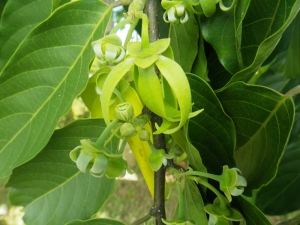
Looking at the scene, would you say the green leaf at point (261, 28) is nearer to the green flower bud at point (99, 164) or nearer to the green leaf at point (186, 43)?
the green leaf at point (186, 43)

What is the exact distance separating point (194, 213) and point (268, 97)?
0.17 metres

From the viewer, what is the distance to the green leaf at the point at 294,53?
2.19 feet

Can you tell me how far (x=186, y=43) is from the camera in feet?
1.62

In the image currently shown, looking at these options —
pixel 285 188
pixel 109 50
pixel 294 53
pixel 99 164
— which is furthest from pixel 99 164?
pixel 285 188

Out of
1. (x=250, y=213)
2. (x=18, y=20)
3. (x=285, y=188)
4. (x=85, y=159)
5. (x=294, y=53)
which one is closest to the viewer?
(x=85, y=159)

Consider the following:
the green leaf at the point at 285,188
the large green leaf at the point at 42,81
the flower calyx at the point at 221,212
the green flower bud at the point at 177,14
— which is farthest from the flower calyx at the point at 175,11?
the green leaf at the point at 285,188

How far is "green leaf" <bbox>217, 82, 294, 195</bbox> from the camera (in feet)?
1.41

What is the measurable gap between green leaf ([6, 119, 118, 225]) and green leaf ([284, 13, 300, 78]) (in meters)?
0.38

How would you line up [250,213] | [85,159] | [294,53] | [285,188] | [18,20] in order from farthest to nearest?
[285,188] < [294,53] < [18,20] < [250,213] < [85,159]

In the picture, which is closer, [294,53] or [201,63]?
[201,63]

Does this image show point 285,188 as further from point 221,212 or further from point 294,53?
point 221,212

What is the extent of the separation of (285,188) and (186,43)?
498 millimetres

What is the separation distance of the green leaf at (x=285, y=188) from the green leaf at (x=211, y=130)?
1.35 feet

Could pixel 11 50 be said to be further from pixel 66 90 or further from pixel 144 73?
pixel 144 73
